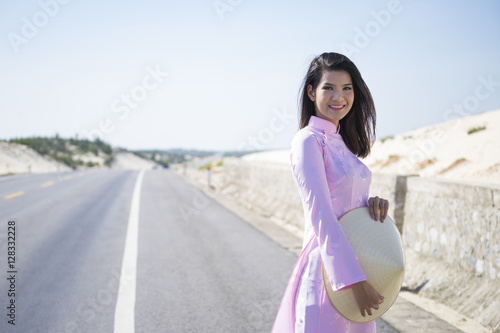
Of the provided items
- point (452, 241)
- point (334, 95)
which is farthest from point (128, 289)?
point (334, 95)

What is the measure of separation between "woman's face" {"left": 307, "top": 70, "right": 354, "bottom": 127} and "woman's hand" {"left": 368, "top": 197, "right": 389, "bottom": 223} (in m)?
0.45

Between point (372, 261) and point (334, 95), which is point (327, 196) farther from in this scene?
point (334, 95)

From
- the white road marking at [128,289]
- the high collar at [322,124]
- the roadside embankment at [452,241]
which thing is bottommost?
the white road marking at [128,289]

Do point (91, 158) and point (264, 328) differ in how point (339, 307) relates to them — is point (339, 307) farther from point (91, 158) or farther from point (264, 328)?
point (91, 158)

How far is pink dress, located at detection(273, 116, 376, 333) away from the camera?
6.06 feet

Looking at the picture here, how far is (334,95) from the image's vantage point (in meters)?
2.11

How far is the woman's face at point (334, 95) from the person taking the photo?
211cm

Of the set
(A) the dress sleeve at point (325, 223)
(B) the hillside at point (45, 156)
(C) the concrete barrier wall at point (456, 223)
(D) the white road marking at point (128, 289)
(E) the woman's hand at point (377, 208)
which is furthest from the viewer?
(B) the hillside at point (45, 156)

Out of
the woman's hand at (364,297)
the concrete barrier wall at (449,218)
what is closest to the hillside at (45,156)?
the concrete barrier wall at (449,218)

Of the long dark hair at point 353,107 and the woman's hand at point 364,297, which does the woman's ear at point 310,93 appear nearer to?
the long dark hair at point 353,107

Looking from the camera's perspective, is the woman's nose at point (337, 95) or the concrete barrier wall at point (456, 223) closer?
the woman's nose at point (337, 95)

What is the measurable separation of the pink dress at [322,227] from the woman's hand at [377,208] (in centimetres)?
7

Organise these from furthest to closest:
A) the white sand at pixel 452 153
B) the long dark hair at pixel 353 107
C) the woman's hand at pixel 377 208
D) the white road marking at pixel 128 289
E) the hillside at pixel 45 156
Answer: the hillside at pixel 45 156, the white sand at pixel 452 153, the white road marking at pixel 128 289, the long dark hair at pixel 353 107, the woman's hand at pixel 377 208

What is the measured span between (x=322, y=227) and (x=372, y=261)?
28 centimetres
